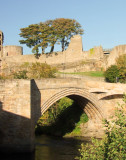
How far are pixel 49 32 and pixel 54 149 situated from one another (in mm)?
27428

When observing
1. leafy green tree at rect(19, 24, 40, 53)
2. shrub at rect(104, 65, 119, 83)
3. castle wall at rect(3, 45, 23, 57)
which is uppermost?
leafy green tree at rect(19, 24, 40, 53)

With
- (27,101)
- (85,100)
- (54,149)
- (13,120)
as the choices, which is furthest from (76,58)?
(13,120)

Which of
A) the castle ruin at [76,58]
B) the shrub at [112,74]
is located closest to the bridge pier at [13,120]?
the shrub at [112,74]

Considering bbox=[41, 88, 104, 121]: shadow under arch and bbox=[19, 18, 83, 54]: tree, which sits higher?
bbox=[19, 18, 83, 54]: tree

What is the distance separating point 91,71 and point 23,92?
23442mm

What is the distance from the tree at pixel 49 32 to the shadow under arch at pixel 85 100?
2041 centimetres

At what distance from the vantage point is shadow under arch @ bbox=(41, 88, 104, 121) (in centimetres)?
2444

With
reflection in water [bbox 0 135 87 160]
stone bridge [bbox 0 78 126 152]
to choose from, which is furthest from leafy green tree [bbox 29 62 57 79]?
stone bridge [bbox 0 78 126 152]

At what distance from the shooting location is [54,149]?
23188 millimetres

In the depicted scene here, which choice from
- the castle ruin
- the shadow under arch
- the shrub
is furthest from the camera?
the castle ruin

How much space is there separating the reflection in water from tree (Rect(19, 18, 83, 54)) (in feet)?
71.7

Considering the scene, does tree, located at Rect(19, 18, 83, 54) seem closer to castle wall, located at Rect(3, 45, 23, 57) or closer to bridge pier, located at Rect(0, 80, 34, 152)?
castle wall, located at Rect(3, 45, 23, 57)

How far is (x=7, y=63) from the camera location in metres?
50.3

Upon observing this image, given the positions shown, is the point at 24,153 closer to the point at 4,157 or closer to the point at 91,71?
the point at 4,157
